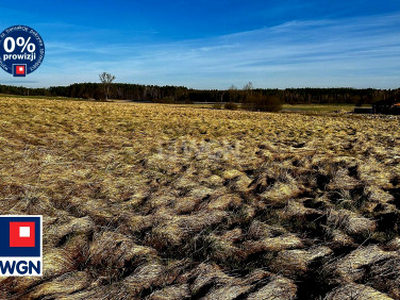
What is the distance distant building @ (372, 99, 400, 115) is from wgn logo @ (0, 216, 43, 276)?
53642 millimetres

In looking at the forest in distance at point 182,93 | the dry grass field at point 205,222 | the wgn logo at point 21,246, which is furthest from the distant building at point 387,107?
the forest in distance at point 182,93

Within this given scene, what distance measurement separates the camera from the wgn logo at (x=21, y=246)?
10.5ft

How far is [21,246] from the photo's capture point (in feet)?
11.9

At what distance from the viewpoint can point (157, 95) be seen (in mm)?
167750

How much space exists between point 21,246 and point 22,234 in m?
0.24

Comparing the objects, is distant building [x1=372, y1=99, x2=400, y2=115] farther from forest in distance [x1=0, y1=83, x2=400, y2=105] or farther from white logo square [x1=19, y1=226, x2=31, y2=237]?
forest in distance [x1=0, y1=83, x2=400, y2=105]

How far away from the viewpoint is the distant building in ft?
151

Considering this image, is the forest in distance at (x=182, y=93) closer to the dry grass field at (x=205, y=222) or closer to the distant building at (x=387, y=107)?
the distant building at (x=387, y=107)

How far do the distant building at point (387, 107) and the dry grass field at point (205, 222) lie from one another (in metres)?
45.9

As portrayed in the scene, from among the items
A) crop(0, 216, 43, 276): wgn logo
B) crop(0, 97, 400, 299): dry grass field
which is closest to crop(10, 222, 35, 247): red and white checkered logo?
→ crop(0, 216, 43, 276): wgn logo

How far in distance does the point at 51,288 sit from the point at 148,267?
0.99 metres

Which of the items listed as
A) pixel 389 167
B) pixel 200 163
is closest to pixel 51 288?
pixel 200 163

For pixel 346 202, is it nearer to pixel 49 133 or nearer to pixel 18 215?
pixel 18 215

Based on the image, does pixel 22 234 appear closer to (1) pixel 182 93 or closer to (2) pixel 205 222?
(2) pixel 205 222
